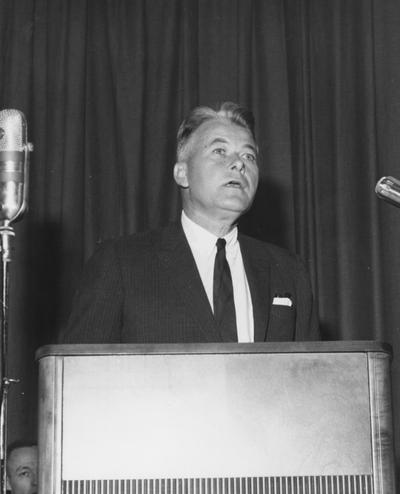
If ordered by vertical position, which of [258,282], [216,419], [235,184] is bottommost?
[216,419]

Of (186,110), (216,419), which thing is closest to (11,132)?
(216,419)

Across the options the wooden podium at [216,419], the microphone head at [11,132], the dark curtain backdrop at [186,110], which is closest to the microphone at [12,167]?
the microphone head at [11,132]

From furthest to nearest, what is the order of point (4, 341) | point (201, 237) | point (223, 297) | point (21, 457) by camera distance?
1. point (21, 457)
2. point (201, 237)
3. point (223, 297)
4. point (4, 341)

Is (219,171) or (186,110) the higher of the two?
(186,110)

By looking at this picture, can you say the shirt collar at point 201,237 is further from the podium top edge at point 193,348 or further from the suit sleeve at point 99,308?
the podium top edge at point 193,348

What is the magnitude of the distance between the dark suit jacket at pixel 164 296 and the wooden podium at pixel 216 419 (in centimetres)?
75

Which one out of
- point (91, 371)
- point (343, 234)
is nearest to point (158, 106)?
point (343, 234)

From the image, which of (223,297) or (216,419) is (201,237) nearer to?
(223,297)

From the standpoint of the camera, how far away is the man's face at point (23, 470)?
3.70 metres

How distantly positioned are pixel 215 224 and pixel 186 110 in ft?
5.47

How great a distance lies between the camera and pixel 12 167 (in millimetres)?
1769

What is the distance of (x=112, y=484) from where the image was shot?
5.04ft

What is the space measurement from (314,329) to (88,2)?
2470 mm

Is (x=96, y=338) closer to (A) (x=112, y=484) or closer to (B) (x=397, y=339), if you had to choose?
(A) (x=112, y=484)
